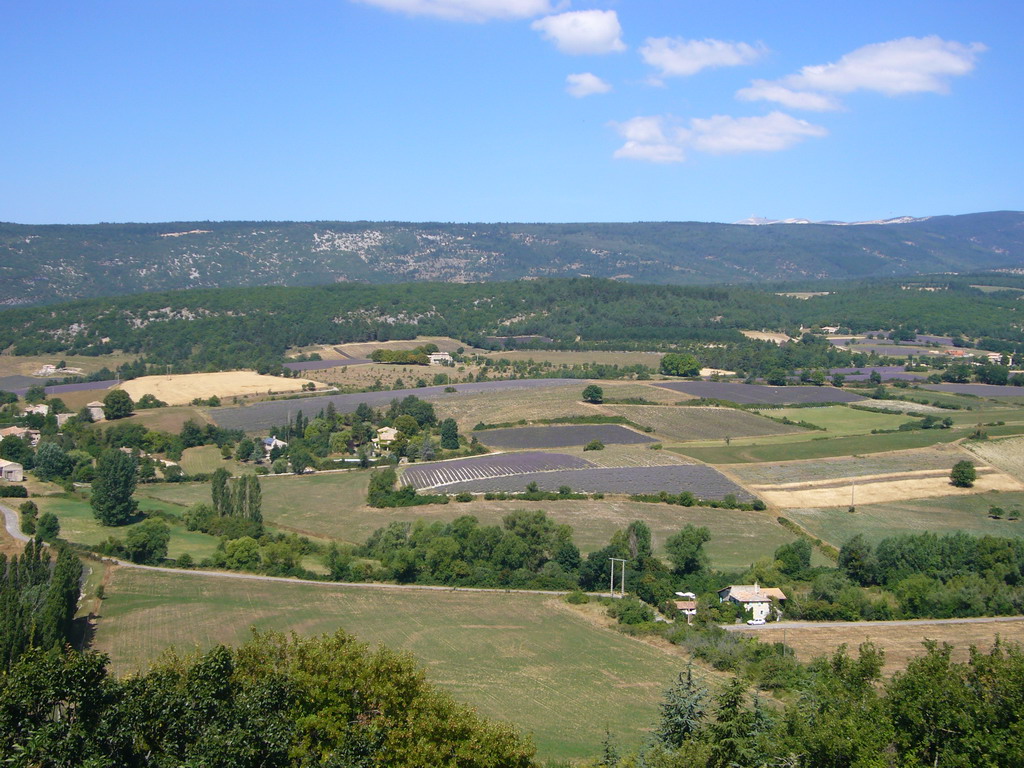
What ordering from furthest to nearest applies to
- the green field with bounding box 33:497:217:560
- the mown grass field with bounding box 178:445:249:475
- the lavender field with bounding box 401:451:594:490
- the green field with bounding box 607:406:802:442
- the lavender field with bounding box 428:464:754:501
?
the green field with bounding box 607:406:802:442 < the mown grass field with bounding box 178:445:249:475 < the lavender field with bounding box 401:451:594:490 < the lavender field with bounding box 428:464:754:501 < the green field with bounding box 33:497:217:560

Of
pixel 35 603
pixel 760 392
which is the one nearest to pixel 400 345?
pixel 760 392

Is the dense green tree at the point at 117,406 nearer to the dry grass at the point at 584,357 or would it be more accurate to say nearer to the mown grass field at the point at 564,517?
the mown grass field at the point at 564,517

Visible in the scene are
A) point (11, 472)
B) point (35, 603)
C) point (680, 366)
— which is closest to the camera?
point (35, 603)

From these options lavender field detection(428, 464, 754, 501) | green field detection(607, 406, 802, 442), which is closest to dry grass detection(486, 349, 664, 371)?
green field detection(607, 406, 802, 442)

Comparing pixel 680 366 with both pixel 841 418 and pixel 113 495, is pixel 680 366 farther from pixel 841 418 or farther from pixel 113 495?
pixel 113 495

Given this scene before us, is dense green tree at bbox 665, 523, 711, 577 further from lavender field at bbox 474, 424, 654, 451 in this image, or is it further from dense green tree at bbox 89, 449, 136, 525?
dense green tree at bbox 89, 449, 136, 525

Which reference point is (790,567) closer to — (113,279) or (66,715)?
(66,715)
